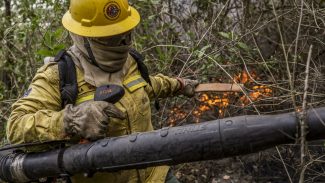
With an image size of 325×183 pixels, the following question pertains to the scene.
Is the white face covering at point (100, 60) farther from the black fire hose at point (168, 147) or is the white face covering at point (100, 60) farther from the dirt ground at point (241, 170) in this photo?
the dirt ground at point (241, 170)

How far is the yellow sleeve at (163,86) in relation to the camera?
3.41 m

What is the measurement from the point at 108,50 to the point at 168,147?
821mm

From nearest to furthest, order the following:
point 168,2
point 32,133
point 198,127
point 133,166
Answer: point 198,127 < point 133,166 < point 32,133 < point 168,2

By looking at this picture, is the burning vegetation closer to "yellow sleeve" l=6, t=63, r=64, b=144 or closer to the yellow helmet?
the yellow helmet

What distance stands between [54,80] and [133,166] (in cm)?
69

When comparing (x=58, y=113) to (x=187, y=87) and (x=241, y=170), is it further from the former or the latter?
(x=241, y=170)

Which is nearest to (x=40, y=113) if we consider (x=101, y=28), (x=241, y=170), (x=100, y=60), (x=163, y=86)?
(x=100, y=60)

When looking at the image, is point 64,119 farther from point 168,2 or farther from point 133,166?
point 168,2

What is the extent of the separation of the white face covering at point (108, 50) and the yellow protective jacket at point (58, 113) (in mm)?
123

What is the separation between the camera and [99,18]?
2842 millimetres

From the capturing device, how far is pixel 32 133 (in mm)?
2525

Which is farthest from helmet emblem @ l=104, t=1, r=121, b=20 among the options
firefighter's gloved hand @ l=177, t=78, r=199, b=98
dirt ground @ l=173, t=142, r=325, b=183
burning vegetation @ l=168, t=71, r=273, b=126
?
dirt ground @ l=173, t=142, r=325, b=183

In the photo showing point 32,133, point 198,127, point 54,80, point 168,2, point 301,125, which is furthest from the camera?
point 168,2

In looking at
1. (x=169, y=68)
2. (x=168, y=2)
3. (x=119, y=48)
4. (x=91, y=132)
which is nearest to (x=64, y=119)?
(x=91, y=132)
